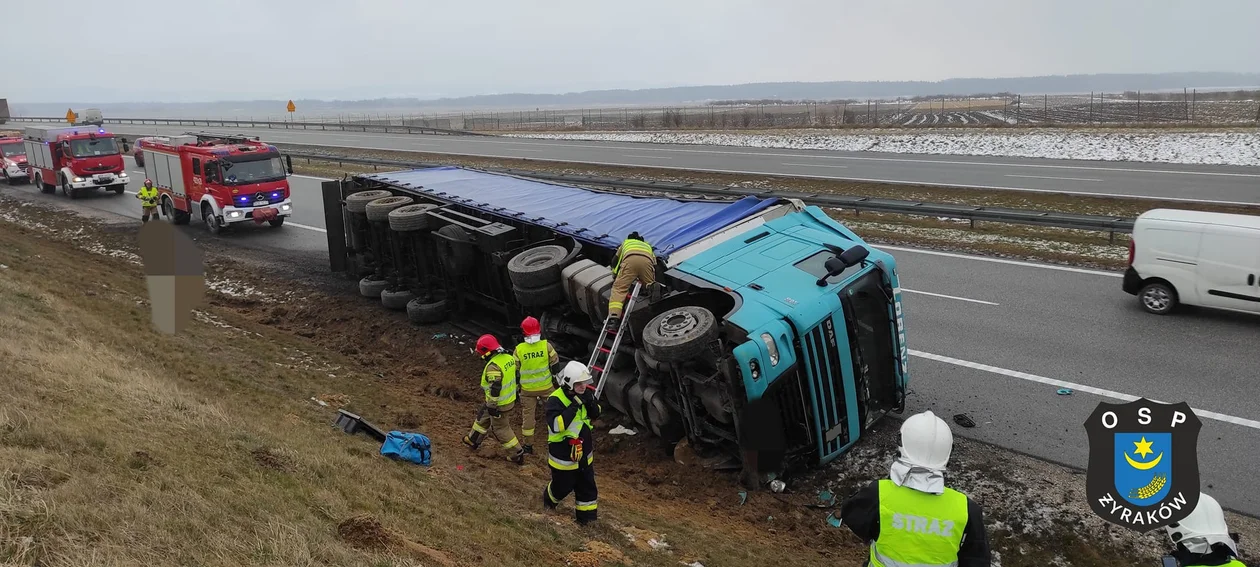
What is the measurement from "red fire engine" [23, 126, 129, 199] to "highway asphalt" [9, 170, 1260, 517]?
2587cm

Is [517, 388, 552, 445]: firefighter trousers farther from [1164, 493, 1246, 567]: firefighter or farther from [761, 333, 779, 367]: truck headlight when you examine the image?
[1164, 493, 1246, 567]: firefighter

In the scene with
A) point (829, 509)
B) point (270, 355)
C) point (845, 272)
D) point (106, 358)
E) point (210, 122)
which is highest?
point (210, 122)

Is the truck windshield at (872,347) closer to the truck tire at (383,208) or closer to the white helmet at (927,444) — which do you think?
the white helmet at (927,444)

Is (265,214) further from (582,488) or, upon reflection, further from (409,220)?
(582,488)

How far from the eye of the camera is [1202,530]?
3.54 meters

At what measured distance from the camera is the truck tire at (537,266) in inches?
375

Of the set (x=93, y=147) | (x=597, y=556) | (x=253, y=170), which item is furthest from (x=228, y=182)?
(x=597, y=556)

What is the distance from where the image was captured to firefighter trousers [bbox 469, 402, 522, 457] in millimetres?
8008

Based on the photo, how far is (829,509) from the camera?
725 cm

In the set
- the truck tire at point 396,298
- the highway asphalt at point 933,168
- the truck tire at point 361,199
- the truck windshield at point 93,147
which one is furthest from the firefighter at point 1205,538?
the truck windshield at point 93,147

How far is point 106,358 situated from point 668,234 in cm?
600

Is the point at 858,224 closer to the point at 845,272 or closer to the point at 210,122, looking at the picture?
the point at 845,272

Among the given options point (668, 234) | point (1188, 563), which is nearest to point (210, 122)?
point (668, 234)

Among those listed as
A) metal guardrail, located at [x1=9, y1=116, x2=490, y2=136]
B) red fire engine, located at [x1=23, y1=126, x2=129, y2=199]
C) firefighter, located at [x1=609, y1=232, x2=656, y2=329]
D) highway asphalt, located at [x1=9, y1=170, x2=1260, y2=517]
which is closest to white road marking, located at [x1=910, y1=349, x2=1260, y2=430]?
highway asphalt, located at [x1=9, y1=170, x2=1260, y2=517]
